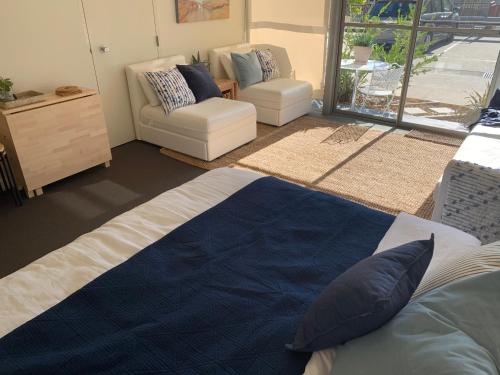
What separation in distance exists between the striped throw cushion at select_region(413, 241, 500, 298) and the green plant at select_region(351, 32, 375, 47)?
3.95 meters

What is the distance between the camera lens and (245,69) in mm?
4633

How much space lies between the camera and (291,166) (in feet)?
11.7

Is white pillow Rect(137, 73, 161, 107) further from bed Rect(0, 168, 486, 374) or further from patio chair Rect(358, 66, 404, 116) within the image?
patio chair Rect(358, 66, 404, 116)

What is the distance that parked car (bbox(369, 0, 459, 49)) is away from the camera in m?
3.96

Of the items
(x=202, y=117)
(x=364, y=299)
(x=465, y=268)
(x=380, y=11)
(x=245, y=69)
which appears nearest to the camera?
(x=364, y=299)

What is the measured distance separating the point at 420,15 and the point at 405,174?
1.96m

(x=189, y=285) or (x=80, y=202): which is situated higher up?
(x=189, y=285)

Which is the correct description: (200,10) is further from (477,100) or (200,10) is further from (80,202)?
(477,100)

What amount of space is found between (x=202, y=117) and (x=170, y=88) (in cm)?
52

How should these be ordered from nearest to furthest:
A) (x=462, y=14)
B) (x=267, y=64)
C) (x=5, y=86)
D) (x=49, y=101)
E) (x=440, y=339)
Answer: (x=440, y=339)
(x=5, y=86)
(x=49, y=101)
(x=462, y=14)
(x=267, y=64)

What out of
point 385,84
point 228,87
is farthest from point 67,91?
point 385,84

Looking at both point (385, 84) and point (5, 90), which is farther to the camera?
point (385, 84)

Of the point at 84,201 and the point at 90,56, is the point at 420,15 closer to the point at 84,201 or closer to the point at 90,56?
the point at 90,56

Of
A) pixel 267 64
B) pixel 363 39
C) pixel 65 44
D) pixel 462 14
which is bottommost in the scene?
pixel 267 64
